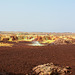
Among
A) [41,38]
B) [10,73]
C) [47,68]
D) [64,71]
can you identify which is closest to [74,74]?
[64,71]

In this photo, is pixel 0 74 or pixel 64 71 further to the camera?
pixel 64 71

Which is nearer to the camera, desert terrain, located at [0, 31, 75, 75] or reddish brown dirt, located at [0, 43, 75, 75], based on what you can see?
desert terrain, located at [0, 31, 75, 75]

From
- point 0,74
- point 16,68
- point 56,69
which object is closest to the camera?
point 0,74

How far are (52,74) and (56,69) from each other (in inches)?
29.6

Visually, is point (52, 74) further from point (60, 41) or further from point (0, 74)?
point (60, 41)

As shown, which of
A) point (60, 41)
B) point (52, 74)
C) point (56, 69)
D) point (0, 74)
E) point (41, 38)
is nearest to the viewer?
point (0, 74)

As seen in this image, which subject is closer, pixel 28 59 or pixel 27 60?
pixel 27 60

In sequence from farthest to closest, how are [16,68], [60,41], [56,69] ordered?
[60,41] → [16,68] → [56,69]

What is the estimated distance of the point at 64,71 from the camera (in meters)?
10.7

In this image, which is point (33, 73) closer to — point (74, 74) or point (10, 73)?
point (10, 73)

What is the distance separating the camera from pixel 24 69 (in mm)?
10992

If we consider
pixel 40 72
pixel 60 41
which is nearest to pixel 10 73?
pixel 40 72

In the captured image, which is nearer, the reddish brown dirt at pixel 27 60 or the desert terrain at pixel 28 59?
the desert terrain at pixel 28 59

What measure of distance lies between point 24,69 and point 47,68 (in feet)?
6.16
